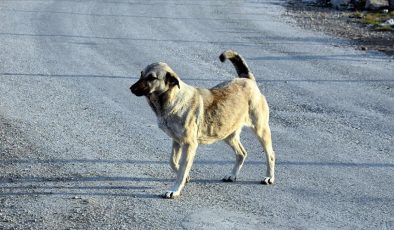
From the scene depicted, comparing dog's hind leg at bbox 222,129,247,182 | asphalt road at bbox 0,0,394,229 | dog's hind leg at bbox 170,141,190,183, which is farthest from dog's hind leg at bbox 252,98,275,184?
dog's hind leg at bbox 170,141,190,183

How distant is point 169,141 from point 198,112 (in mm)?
2225

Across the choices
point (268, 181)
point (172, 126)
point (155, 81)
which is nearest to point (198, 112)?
point (172, 126)

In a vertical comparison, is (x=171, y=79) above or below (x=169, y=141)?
above

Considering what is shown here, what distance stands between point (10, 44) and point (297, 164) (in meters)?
10.2

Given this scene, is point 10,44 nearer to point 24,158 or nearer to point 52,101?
point 52,101

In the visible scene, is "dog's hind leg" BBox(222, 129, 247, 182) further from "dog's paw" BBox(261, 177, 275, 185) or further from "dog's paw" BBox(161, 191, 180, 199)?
"dog's paw" BBox(161, 191, 180, 199)

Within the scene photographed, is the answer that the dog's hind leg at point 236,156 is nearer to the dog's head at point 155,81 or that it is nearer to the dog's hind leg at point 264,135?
the dog's hind leg at point 264,135

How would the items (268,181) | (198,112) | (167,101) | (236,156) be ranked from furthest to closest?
(236,156), (268,181), (198,112), (167,101)

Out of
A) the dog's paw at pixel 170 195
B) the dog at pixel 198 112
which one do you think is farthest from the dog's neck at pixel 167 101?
the dog's paw at pixel 170 195

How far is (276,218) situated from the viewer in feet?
24.8

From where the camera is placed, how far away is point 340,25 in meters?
20.8

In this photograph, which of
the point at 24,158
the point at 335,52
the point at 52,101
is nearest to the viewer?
the point at 24,158

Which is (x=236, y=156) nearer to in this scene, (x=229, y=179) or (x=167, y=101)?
(x=229, y=179)

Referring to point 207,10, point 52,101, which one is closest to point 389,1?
point 207,10
